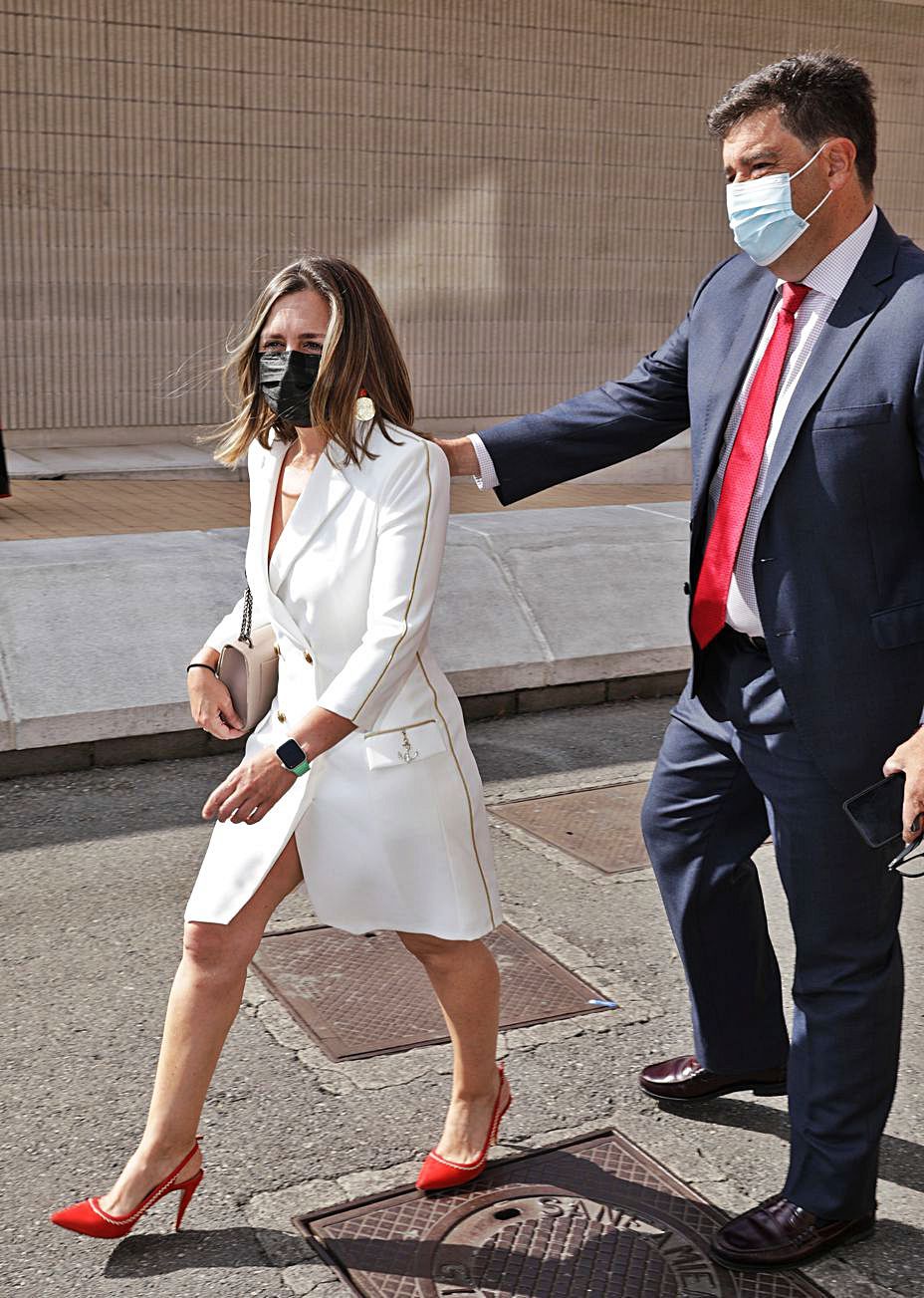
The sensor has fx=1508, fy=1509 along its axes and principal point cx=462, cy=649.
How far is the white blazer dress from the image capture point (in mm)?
2986

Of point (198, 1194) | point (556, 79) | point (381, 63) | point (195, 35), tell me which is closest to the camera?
point (198, 1194)

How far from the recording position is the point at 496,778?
6.15 meters

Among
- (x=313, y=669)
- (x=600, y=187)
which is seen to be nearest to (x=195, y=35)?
(x=600, y=187)

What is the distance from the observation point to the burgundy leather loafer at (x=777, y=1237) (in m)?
3.09

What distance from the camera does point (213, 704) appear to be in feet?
10.4

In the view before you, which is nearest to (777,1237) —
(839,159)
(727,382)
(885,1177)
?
(885,1177)

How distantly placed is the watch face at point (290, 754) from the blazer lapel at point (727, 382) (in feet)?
3.20

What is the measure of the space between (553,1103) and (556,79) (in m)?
11.7

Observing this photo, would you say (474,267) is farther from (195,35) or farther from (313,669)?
(313,669)

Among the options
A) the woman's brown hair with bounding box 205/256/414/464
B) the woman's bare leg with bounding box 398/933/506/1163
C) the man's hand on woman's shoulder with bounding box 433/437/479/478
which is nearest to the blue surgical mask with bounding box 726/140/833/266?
the woman's brown hair with bounding box 205/256/414/464

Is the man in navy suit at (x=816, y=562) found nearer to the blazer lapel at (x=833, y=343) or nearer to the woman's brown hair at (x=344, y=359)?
the blazer lapel at (x=833, y=343)

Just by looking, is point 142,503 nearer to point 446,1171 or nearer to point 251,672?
point 251,672

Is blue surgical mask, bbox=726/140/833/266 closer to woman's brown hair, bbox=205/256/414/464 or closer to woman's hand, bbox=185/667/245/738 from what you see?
woman's brown hair, bbox=205/256/414/464

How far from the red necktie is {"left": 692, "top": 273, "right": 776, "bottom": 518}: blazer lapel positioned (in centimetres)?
4
